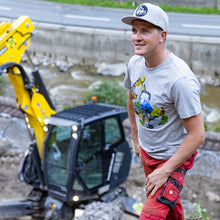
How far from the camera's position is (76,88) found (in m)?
14.2

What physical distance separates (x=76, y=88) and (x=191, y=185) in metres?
8.06

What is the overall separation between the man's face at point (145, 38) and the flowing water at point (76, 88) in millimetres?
9097

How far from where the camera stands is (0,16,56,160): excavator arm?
4672 millimetres

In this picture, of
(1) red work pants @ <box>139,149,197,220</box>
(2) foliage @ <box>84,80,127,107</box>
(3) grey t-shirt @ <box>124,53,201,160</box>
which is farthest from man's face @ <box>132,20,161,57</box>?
(2) foliage @ <box>84,80,127,107</box>

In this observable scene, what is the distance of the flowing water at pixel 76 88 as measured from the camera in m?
11.9

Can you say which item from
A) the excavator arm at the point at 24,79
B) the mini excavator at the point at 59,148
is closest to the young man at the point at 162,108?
the mini excavator at the point at 59,148

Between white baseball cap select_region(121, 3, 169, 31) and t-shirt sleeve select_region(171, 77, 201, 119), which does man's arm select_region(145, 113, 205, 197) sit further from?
white baseball cap select_region(121, 3, 169, 31)

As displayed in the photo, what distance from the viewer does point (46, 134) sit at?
5.06m

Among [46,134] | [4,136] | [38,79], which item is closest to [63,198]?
[46,134]

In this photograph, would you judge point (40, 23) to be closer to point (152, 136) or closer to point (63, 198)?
point (63, 198)

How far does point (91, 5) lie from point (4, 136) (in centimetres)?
873

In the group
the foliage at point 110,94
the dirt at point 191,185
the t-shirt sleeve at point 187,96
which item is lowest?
the dirt at point 191,185

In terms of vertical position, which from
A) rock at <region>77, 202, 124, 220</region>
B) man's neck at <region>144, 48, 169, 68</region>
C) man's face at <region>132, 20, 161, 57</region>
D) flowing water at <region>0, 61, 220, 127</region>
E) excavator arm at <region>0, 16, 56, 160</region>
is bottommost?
flowing water at <region>0, 61, 220, 127</region>

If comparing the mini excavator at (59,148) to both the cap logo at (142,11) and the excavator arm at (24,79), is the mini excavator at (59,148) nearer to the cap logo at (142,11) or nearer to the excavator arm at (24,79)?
the excavator arm at (24,79)
